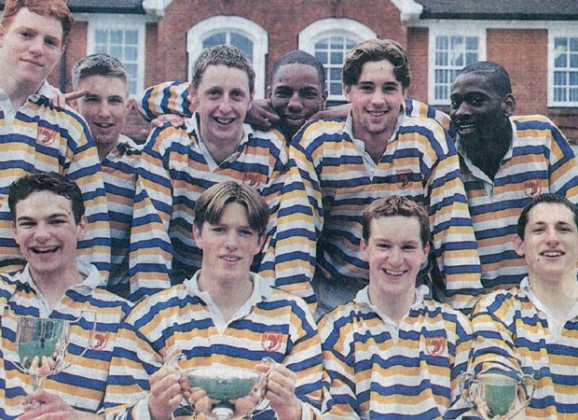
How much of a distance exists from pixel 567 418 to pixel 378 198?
83 cm

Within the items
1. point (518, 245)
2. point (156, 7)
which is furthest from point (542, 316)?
point (156, 7)

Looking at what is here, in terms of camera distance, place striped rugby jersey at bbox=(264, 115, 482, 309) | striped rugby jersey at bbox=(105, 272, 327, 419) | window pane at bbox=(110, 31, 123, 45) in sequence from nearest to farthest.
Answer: striped rugby jersey at bbox=(105, 272, 327, 419), striped rugby jersey at bbox=(264, 115, 482, 309), window pane at bbox=(110, 31, 123, 45)

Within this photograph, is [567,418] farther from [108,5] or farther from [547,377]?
[108,5]

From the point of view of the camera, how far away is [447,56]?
15.1 feet

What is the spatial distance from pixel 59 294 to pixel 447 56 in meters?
2.35

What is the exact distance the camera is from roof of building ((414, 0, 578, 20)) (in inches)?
187

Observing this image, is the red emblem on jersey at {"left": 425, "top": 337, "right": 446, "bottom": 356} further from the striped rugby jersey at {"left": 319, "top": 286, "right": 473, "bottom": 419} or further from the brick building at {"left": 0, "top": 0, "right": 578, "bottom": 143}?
the brick building at {"left": 0, "top": 0, "right": 578, "bottom": 143}

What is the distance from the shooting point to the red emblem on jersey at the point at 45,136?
10.0 ft

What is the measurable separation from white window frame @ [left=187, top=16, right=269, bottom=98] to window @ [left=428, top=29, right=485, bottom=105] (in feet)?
2.44

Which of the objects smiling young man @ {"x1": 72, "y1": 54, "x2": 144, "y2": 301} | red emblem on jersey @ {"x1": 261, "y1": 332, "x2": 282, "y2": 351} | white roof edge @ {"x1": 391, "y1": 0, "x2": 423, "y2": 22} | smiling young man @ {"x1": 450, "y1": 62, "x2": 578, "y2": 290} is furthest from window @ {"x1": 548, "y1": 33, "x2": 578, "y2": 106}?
red emblem on jersey @ {"x1": 261, "y1": 332, "x2": 282, "y2": 351}

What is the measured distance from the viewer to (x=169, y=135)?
3215 millimetres

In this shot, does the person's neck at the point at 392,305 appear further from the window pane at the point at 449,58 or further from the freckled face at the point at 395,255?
the window pane at the point at 449,58

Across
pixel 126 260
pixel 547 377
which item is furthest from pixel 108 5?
pixel 547 377

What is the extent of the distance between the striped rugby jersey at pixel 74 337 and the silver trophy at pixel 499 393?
3.20ft
